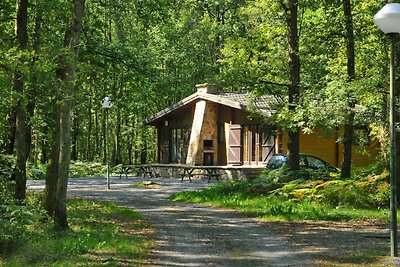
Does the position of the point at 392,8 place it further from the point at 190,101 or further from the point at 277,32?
the point at 190,101

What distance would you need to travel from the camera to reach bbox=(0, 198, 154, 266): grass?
8430 mm

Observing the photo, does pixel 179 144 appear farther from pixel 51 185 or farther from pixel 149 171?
pixel 51 185

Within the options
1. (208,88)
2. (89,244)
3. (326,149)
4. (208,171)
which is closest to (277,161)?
(208,171)

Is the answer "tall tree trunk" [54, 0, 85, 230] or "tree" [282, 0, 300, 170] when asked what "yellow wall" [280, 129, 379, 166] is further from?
"tall tree trunk" [54, 0, 85, 230]

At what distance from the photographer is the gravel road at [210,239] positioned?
8453 millimetres

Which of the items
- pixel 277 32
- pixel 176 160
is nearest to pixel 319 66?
pixel 277 32

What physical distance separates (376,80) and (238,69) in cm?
659

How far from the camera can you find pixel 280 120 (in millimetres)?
17750

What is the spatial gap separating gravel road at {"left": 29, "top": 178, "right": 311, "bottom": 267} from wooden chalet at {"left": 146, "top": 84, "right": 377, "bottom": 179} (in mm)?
12616

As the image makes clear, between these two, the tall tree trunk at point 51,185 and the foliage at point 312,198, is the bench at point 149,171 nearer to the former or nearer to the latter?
the foliage at point 312,198

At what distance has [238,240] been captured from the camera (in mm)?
10312

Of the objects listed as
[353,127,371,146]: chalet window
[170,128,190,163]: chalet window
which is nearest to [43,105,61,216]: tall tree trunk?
[353,127,371,146]: chalet window

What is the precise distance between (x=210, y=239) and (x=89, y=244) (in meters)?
2.28

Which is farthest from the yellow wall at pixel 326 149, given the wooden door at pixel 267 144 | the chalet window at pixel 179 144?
the chalet window at pixel 179 144
